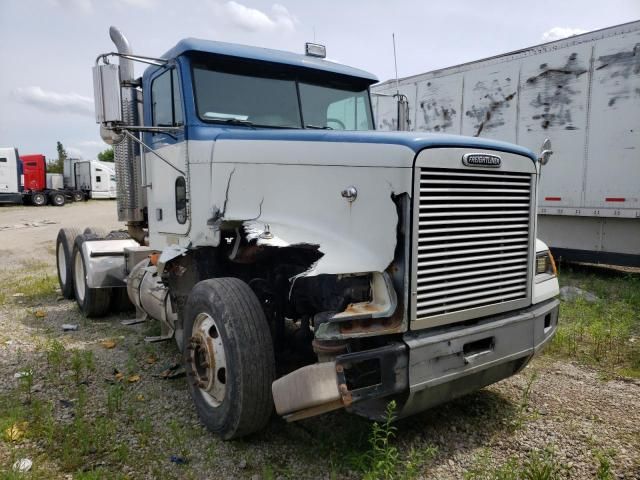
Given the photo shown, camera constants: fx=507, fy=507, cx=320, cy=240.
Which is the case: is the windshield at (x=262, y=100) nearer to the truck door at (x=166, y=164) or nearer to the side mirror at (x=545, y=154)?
the truck door at (x=166, y=164)

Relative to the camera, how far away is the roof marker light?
487 centimetres

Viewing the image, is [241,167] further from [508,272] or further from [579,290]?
[579,290]

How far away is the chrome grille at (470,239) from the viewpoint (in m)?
2.92

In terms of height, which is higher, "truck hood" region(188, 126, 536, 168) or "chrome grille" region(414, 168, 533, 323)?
"truck hood" region(188, 126, 536, 168)

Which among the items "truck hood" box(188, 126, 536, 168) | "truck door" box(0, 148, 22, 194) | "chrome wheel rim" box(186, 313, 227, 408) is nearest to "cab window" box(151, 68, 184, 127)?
"truck hood" box(188, 126, 536, 168)

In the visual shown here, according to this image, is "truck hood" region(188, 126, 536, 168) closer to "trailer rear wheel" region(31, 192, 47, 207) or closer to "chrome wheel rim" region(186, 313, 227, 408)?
"chrome wheel rim" region(186, 313, 227, 408)

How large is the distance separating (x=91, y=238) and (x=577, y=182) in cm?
782

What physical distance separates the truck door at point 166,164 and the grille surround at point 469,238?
2280 millimetres

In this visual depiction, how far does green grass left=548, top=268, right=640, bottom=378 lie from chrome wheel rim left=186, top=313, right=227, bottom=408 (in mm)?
3499

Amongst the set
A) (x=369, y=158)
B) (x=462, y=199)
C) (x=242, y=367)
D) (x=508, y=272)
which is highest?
(x=369, y=158)

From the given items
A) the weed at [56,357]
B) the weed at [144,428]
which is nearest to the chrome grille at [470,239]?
the weed at [144,428]

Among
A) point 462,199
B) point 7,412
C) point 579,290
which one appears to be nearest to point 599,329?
point 579,290

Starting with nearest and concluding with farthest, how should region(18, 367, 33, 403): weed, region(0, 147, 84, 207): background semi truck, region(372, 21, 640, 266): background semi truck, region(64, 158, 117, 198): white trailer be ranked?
region(18, 367, 33, 403): weed < region(372, 21, 640, 266): background semi truck < region(0, 147, 84, 207): background semi truck < region(64, 158, 117, 198): white trailer

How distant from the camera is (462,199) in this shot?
3062mm
